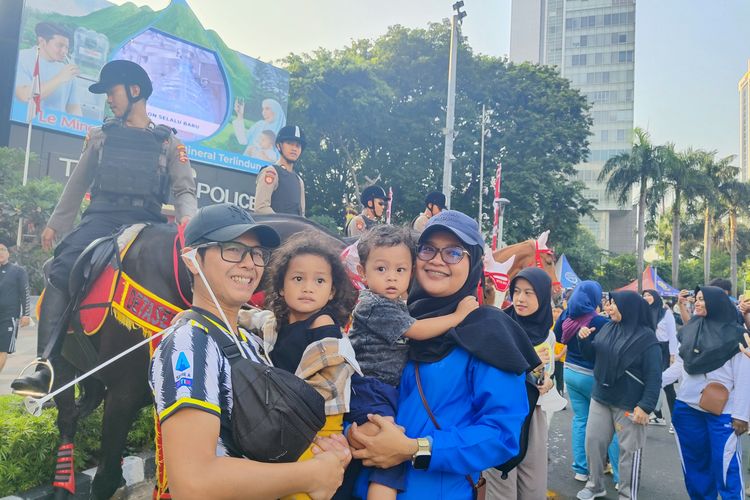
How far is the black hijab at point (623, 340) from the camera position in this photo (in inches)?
186

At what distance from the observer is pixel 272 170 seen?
14.7 feet

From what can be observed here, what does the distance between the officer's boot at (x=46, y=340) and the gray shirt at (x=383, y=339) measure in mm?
2363

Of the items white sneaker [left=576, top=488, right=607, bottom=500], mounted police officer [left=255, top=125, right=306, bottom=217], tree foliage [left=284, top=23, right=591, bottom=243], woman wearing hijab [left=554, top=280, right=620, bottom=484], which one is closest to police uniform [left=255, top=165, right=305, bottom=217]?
mounted police officer [left=255, top=125, right=306, bottom=217]

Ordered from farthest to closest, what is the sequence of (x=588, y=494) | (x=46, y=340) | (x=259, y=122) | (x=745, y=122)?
(x=745, y=122)
(x=259, y=122)
(x=588, y=494)
(x=46, y=340)

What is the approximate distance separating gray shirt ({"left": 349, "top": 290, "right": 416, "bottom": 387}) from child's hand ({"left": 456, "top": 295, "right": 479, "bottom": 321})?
0.64 ft

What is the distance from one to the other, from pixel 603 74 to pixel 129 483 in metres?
94.8

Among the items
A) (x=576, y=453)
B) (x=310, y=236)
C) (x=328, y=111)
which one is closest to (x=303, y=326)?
(x=310, y=236)

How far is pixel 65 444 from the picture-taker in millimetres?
3674

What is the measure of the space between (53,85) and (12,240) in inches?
262

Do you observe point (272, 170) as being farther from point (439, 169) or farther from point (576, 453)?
point (439, 169)

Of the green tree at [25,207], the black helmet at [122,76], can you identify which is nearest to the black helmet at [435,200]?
the black helmet at [122,76]

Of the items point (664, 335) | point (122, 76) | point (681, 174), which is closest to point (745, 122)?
point (681, 174)

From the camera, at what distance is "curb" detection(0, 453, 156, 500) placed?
360 centimetres

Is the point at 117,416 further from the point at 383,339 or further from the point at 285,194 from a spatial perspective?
the point at 285,194
